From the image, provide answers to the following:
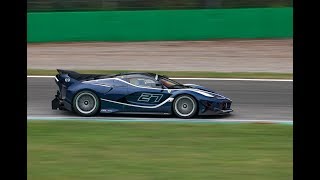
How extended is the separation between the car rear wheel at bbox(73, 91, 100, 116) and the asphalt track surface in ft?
0.79


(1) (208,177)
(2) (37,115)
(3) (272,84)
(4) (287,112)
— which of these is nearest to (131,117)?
(2) (37,115)

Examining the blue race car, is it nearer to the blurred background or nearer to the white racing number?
the white racing number

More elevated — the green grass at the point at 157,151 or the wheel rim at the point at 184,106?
the wheel rim at the point at 184,106

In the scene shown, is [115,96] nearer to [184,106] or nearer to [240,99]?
[184,106]

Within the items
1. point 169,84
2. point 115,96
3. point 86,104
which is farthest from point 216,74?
point 86,104

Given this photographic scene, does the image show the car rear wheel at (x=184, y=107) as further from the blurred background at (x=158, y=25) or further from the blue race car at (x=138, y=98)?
the blurred background at (x=158, y=25)

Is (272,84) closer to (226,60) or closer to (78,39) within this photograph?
(226,60)

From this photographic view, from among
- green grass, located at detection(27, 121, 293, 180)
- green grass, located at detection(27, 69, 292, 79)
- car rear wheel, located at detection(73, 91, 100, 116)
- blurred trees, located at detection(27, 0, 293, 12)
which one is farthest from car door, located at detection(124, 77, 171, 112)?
blurred trees, located at detection(27, 0, 293, 12)

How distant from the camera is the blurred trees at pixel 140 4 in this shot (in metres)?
23.8

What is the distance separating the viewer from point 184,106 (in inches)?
445

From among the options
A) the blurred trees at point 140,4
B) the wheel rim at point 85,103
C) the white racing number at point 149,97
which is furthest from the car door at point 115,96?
the blurred trees at point 140,4

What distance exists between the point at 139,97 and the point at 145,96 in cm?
12

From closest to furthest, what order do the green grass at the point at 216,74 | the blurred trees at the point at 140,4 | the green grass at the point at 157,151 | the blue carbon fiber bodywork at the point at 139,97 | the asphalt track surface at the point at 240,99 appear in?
1. the green grass at the point at 157,151
2. the blue carbon fiber bodywork at the point at 139,97
3. the asphalt track surface at the point at 240,99
4. the green grass at the point at 216,74
5. the blurred trees at the point at 140,4

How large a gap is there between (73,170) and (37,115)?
6.41m
